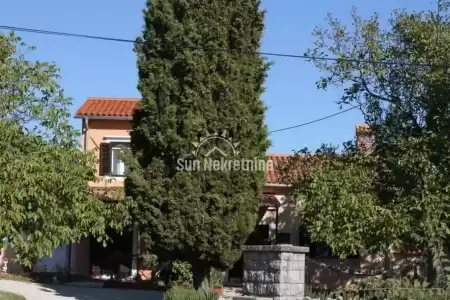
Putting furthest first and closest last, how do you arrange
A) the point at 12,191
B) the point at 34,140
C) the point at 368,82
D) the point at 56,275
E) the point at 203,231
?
the point at 56,275, the point at 368,82, the point at 203,231, the point at 34,140, the point at 12,191

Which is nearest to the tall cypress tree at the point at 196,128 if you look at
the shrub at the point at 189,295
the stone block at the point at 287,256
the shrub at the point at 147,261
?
the shrub at the point at 189,295

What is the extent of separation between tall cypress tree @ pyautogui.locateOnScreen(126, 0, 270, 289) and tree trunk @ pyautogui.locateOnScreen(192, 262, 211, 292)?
0.02m

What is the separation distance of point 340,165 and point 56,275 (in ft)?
33.7

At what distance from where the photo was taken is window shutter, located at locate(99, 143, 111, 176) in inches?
993

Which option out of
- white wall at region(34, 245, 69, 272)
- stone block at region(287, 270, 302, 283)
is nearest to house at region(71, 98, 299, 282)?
white wall at region(34, 245, 69, 272)

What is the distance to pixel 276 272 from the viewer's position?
14055 millimetres

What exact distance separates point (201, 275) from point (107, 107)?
10828 millimetres

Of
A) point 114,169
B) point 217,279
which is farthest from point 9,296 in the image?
point 114,169

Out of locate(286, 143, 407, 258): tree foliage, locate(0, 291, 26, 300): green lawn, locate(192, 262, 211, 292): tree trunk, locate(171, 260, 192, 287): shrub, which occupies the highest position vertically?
locate(286, 143, 407, 258): tree foliage

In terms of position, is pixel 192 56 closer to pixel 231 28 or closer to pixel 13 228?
pixel 231 28

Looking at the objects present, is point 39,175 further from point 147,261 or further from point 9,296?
point 147,261

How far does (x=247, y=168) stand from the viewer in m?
16.8

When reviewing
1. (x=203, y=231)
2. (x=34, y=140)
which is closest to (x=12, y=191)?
(x=34, y=140)

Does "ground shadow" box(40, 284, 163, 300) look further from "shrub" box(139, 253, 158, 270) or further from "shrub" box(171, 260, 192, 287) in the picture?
"shrub" box(139, 253, 158, 270)
